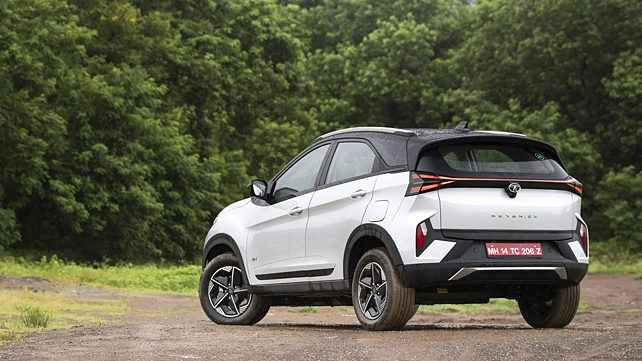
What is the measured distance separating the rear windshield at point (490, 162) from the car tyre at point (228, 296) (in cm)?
280

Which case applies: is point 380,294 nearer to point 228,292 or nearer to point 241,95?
point 228,292

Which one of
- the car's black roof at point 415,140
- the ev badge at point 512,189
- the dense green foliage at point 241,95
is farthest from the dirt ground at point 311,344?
the dense green foliage at point 241,95

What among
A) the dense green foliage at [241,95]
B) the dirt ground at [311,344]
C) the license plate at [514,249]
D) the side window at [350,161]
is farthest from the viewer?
the dense green foliage at [241,95]

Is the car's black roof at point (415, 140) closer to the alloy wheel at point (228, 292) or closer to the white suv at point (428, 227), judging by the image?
the white suv at point (428, 227)

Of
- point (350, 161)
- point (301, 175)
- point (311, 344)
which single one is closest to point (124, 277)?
point (301, 175)

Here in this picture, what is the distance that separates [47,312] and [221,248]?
6.68 feet

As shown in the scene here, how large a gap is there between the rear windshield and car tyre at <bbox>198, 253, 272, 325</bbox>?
9.18 feet

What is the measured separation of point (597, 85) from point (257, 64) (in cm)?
1504

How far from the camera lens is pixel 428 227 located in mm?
8383

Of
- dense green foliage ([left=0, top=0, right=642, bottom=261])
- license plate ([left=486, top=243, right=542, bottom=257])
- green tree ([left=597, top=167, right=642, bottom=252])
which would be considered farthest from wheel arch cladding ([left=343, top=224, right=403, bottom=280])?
green tree ([left=597, top=167, right=642, bottom=252])

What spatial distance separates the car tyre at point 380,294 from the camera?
8562 mm

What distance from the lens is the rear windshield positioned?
8594 millimetres

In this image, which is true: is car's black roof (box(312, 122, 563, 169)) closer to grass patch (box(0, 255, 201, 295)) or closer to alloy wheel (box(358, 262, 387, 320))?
alloy wheel (box(358, 262, 387, 320))

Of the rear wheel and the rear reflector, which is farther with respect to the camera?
the rear wheel
